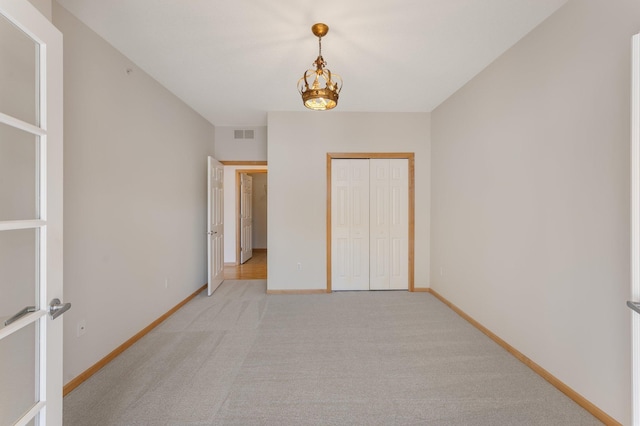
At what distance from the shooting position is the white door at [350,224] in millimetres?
4289

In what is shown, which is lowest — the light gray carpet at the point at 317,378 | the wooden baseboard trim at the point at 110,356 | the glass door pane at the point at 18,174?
the light gray carpet at the point at 317,378

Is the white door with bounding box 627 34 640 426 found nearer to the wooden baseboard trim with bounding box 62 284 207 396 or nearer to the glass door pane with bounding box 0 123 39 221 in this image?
the glass door pane with bounding box 0 123 39 221

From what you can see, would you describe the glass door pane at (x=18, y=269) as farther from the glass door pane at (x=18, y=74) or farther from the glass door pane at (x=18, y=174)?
the glass door pane at (x=18, y=74)

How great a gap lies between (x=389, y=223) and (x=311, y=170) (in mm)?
1459

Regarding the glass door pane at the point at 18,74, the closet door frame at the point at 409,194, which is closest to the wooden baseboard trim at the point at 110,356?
the glass door pane at the point at 18,74

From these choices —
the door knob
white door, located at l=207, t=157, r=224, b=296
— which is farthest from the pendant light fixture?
white door, located at l=207, t=157, r=224, b=296

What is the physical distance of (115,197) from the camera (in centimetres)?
247

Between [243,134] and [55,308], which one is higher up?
[243,134]

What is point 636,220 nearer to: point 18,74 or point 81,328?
point 18,74

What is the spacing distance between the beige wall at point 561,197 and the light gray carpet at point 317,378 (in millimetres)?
344

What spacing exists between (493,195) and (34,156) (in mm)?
3319

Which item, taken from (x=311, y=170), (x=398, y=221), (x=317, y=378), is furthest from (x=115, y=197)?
(x=398, y=221)

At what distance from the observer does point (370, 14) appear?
2061 mm

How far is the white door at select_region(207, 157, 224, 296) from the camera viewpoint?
4.09 meters
